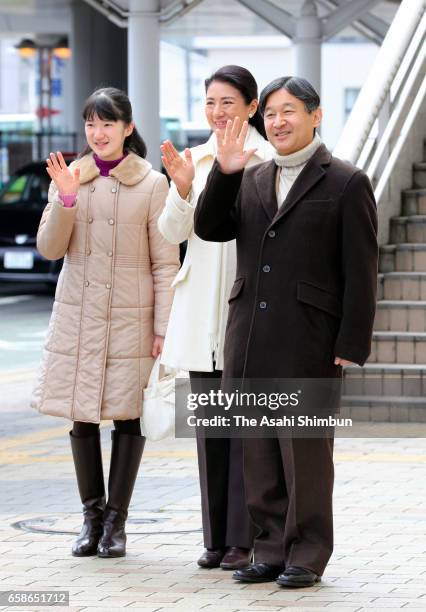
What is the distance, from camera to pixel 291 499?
5.82 metres

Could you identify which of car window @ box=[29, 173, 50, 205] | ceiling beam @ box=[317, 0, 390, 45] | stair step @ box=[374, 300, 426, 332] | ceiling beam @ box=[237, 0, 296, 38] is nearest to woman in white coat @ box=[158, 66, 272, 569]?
stair step @ box=[374, 300, 426, 332]

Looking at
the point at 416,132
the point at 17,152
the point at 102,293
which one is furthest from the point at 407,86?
the point at 17,152

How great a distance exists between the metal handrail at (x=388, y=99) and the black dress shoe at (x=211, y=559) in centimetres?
489

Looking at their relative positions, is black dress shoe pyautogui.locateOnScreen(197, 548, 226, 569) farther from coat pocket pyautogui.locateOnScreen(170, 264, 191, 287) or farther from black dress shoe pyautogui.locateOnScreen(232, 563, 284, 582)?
coat pocket pyautogui.locateOnScreen(170, 264, 191, 287)

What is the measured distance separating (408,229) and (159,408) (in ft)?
16.9

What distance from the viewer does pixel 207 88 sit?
6164 mm

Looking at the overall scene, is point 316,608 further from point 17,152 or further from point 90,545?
point 17,152

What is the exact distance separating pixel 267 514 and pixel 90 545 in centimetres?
91

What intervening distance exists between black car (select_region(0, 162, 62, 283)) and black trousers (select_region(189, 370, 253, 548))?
14.8 m

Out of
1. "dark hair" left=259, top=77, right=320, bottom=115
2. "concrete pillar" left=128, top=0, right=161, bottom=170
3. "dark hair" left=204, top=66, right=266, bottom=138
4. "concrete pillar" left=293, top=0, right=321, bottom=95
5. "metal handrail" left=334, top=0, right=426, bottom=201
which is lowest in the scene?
"dark hair" left=259, top=77, right=320, bottom=115

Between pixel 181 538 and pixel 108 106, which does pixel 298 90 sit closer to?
pixel 108 106

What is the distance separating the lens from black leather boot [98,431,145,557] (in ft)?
21.3

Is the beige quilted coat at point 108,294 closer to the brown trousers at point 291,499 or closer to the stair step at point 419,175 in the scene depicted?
the brown trousers at point 291,499

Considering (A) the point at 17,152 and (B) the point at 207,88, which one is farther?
(A) the point at 17,152
